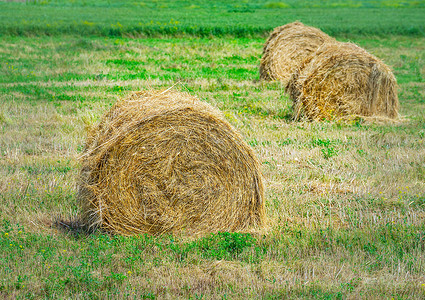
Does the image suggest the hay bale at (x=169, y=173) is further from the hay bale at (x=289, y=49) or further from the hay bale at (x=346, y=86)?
the hay bale at (x=289, y=49)

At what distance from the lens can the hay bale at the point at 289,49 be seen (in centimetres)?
1623

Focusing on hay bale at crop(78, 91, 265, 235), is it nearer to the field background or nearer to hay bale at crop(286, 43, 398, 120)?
the field background

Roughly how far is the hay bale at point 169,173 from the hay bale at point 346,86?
18.6 ft

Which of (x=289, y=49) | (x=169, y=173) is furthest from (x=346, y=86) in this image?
(x=169, y=173)

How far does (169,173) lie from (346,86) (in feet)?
22.7

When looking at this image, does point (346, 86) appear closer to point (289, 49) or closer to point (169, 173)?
point (289, 49)

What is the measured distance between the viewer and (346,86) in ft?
38.2

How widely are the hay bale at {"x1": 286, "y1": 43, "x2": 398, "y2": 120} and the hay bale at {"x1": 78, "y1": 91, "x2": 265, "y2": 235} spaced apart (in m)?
5.68

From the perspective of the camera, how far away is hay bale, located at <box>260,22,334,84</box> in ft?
53.3

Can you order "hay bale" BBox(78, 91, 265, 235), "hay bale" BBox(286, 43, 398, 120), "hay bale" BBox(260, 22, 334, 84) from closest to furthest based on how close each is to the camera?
"hay bale" BBox(78, 91, 265, 235)
"hay bale" BBox(286, 43, 398, 120)
"hay bale" BBox(260, 22, 334, 84)

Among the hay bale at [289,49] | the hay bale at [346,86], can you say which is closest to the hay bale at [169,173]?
the hay bale at [346,86]

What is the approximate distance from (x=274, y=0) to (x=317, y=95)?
172 ft

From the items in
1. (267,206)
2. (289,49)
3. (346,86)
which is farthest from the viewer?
(289,49)

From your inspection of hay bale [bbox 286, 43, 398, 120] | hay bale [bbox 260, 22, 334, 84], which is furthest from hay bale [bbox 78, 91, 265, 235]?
hay bale [bbox 260, 22, 334, 84]
